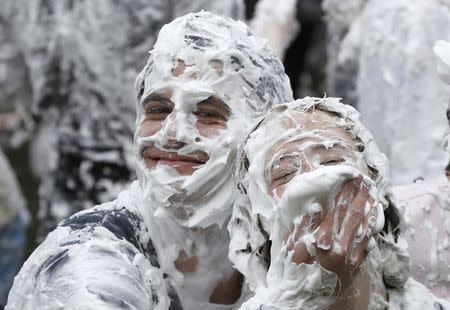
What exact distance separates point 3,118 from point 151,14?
1.18 metres

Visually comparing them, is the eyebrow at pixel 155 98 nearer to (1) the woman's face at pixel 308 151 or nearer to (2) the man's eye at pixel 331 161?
(1) the woman's face at pixel 308 151

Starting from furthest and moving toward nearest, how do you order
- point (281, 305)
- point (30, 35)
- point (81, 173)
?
point (30, 35) → point (81, 173) → point (281, 305)

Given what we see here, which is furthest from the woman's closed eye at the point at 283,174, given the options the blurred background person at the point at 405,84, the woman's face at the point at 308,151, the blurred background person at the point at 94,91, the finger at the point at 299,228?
the blurred background person at the point at 94,91

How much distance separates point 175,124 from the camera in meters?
3.33

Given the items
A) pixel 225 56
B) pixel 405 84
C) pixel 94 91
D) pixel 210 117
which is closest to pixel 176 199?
pixel 210 117

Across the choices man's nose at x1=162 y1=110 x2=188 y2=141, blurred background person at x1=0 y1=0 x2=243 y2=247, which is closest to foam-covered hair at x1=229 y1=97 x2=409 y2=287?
man's nose at x1=162 y1=110 x2=188 y2=141

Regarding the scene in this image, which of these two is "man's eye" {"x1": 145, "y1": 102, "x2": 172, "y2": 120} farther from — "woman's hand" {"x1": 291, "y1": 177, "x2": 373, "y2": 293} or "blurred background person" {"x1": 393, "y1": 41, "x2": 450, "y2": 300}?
"woman's hand" {"x1": 291, "y1": 177, "x2": 373, "y2": 293}

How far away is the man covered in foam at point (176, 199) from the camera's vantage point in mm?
3279

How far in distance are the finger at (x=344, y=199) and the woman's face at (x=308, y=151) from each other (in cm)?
8

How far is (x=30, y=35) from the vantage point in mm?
5543

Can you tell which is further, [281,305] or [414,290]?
[414,290]

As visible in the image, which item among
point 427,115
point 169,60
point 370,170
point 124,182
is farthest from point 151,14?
point 370,170

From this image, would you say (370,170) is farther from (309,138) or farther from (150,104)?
(150,104)

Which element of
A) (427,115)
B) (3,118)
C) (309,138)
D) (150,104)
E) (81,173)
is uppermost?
(309,138)
